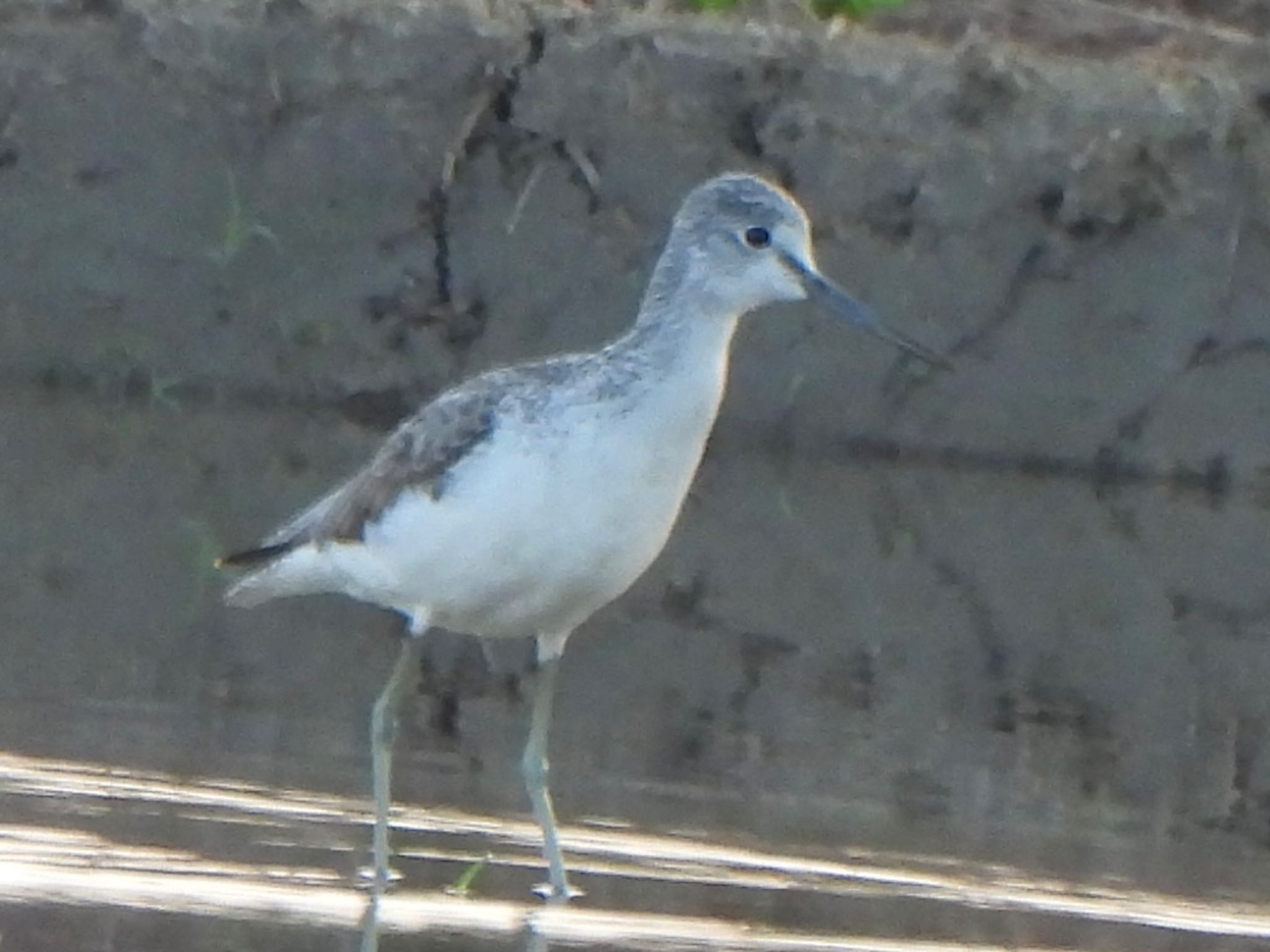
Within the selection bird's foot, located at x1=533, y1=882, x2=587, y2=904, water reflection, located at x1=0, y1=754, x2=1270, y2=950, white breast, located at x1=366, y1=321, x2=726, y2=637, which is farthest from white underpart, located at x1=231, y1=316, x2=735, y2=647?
bird's foot, located at x1=533, y1=882, x2=587, y2=904

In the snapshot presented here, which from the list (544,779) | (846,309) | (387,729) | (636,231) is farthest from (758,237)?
(636,231)

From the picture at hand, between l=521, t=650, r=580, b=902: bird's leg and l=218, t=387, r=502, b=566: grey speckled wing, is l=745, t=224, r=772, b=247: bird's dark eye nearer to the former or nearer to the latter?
l=218, t=387, r=502, b=566: grey speckled wing

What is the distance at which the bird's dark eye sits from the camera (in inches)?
267

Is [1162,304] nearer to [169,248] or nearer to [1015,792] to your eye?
[169,248]

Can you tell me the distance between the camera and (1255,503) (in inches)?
525

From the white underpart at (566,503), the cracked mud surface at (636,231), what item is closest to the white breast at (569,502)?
the white underpart at (566,503)

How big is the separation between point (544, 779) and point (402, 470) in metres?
0.77

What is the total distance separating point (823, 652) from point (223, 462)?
3203mm

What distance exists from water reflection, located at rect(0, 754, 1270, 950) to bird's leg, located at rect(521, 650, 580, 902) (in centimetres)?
7

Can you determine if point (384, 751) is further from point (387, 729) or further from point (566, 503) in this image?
point (566, 503)

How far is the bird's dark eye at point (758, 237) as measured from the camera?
6.78 metres

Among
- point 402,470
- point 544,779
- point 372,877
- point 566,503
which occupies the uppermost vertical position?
point 402,470

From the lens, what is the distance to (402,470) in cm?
699

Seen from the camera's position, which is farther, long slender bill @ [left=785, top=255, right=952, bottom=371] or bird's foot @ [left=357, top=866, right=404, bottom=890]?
long slender bill @ [left=785, top=255, right=952, bottom=371]
